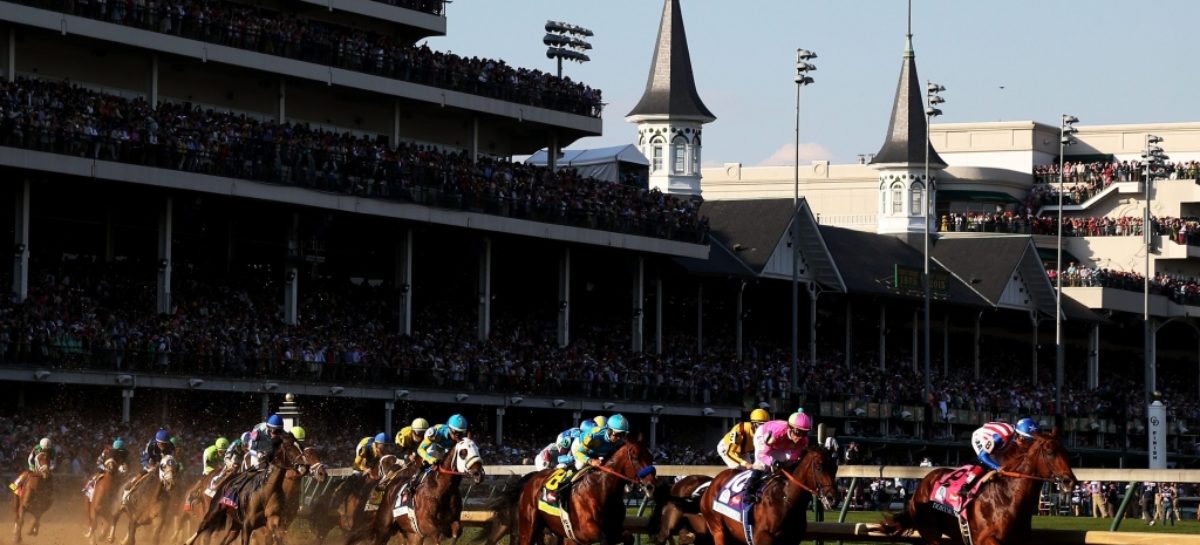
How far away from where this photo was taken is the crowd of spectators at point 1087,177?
85125 mm

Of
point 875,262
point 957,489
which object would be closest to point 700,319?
point 875,262

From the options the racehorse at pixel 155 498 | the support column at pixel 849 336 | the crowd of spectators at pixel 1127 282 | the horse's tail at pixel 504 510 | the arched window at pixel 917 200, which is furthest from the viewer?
the arched window at pixel 917 200

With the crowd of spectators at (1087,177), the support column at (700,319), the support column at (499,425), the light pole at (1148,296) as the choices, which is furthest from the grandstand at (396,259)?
the crowd of spectators at (1087,177)

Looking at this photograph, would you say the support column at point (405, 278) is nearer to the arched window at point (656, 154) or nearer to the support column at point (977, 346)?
the arched window at point (656, 154)

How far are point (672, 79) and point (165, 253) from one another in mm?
28397

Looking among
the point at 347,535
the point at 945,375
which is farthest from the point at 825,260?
the point at 347,535

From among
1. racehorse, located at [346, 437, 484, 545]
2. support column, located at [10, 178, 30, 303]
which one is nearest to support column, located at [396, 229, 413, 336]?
support column, located at [10, 178, 30, 303]

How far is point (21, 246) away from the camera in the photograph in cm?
4034

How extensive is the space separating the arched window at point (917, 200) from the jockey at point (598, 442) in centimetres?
5990

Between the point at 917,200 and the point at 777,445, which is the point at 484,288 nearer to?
the point at 917,200

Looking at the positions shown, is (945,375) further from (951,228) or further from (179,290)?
(179,290)

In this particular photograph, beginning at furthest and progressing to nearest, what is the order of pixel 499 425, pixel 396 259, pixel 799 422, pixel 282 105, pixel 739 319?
1. pixel 739 319
2. pixel 396 259
3. pixel 282 105
4. pixel 499 425
5. pixel 799 422

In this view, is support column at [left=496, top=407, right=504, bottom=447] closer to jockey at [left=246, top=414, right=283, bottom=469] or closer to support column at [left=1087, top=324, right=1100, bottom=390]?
jockey at [left=246, top=414, right=283, bottom=469]

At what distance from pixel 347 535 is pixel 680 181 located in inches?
1814
